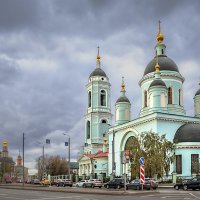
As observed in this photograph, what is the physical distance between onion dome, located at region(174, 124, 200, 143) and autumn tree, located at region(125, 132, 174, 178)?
12.1 feet

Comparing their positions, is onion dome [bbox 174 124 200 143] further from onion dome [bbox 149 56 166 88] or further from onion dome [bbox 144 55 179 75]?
onion dome [bbox 144 55 179 75]

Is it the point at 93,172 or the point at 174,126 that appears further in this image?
the point at 93,172

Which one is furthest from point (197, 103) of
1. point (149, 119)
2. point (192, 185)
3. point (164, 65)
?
point (192, 185)

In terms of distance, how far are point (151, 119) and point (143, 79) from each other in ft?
45.0

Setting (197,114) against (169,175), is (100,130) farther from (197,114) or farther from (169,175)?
(169,175)

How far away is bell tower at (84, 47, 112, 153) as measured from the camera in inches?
3935

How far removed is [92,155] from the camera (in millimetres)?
94812

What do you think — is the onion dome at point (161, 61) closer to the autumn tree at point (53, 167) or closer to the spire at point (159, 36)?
the spire at point (159, 36)

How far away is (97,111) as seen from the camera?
328 feet

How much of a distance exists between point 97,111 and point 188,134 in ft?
128

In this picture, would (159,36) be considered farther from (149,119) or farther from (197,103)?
(149,119)

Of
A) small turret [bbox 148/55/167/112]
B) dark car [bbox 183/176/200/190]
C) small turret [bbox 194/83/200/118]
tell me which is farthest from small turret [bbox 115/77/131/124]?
dark car [bbox 183/176/200/190]

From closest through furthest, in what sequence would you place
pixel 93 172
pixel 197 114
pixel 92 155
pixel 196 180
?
pixel 196 180, pixel 197 114, pixel 93 172, pixel 92 155

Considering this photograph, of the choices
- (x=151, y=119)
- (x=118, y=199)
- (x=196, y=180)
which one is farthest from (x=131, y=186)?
(x=151, y=119)
